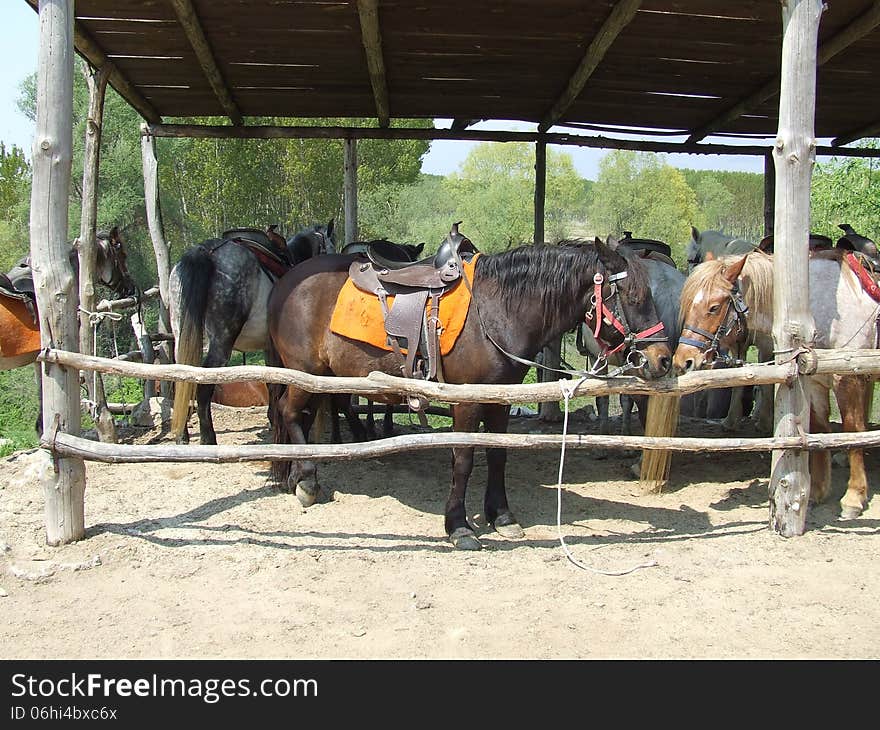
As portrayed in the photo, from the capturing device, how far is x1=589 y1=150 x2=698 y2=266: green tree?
138 feet

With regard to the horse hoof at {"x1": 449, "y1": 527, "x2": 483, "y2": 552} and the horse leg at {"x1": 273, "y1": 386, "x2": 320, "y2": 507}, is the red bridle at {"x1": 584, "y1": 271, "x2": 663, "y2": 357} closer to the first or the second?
the horse hoof at {"x1": 449, "y1": 527, "x2": 483, "y2": 552}

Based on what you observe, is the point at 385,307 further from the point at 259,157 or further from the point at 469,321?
the point at 259,157

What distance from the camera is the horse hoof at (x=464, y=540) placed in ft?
13.8

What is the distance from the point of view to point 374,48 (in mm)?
5441

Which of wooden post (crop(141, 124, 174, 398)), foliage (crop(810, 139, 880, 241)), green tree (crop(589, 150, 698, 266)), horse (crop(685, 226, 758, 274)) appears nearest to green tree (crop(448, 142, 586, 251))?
green tree (crop(589, 150, 698, 266))

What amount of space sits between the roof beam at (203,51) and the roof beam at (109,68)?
716mm

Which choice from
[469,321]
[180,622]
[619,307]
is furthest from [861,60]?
[180,622]

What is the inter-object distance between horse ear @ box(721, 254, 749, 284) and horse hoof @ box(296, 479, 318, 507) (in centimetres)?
310

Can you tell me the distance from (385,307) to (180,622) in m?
2.16

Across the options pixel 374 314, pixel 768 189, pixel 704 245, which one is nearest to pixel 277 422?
pixel 374 314

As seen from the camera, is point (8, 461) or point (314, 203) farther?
point (314, 203)

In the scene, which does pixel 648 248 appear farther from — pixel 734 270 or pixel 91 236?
pixel 91 236

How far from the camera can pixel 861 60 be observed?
593 centimetres

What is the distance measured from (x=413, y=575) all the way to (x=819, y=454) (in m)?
3.01
